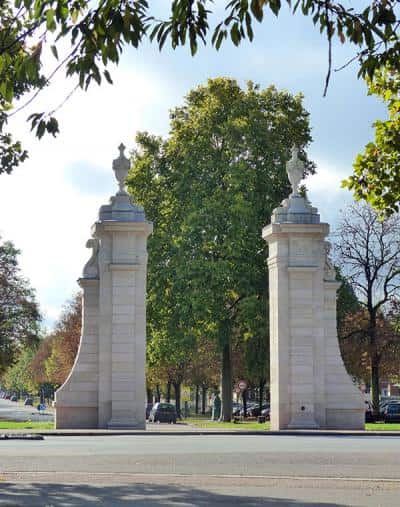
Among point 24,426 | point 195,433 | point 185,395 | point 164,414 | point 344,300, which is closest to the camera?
point 195,433

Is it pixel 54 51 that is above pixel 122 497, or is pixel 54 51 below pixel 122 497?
above

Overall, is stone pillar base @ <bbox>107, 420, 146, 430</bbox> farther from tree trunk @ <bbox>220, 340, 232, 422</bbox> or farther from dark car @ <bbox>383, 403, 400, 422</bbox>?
dark car @ <bbox>383, 403, 400, 422</bbox>

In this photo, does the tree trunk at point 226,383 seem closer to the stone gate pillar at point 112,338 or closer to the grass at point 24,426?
the grass at point 24,426

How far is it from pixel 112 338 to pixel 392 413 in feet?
85.5

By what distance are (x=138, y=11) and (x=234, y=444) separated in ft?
54.6

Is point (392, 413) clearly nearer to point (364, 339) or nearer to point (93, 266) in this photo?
point (364, 339)

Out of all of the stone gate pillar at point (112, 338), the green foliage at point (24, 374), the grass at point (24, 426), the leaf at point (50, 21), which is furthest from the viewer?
the green foliage at point (24, 374)

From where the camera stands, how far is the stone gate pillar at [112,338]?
31.5m

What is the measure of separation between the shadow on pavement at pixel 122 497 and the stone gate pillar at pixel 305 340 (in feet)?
59.5

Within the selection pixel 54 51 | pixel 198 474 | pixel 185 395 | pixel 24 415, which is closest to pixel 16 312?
pixel 24 415

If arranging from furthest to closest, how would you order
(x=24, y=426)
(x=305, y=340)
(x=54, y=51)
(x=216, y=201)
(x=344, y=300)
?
(x=344, y=300)
(x=216, y=201)
(x=24, y=426)
(x=305, y=340)
(x=54, y=51)

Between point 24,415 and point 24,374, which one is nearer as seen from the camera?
point 24,415

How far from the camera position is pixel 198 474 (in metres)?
15.5

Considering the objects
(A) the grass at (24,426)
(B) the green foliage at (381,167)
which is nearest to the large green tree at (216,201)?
(A) the grass at (24,426)
